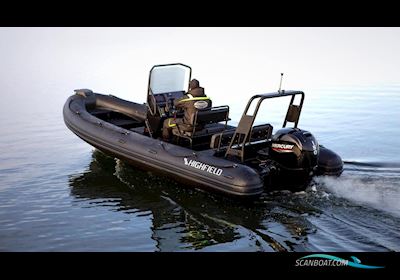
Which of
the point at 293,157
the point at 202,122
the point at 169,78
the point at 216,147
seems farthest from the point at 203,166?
the point at 169,78

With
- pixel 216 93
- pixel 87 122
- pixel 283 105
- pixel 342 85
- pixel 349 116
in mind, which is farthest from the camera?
pixel 342 85

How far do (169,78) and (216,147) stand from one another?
1.87m

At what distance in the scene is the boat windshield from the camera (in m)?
8.26

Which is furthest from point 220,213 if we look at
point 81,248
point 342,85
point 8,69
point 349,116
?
point 8,69

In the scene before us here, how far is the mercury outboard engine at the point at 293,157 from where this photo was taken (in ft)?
20.9

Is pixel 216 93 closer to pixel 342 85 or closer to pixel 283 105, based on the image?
pixel 283 105

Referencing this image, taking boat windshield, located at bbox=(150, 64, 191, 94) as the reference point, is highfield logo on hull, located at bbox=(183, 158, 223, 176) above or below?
below

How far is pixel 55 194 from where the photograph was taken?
287 inches

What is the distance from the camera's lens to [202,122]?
7.36 meters

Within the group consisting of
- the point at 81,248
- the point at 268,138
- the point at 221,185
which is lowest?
the point at 81,248

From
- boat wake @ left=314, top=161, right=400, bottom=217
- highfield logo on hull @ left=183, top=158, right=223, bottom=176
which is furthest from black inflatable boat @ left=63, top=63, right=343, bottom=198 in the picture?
boat wake @ left=314, top=161, right=400, bottom=217

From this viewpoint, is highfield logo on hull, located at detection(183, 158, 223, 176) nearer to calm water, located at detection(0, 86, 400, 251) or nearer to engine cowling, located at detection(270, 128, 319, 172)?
calm water, located at detection(0, 86, 400, 251)

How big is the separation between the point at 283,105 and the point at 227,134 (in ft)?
23.4

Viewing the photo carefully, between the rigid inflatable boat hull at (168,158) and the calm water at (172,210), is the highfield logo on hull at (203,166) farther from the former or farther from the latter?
the calm water at (172,210)
